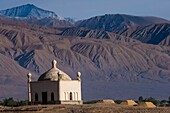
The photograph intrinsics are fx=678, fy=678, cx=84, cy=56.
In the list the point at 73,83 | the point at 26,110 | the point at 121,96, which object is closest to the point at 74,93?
the point at 73,83

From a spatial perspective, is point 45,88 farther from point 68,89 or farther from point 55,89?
point 68,89

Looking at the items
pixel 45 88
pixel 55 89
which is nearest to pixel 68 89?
pixel 55 89

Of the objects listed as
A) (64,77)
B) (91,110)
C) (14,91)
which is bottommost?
(91,110)

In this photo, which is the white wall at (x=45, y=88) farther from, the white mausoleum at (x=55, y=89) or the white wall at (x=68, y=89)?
the white wall at (x=68, y=89)

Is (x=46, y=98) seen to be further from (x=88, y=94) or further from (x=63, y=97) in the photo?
(x=88, y=94)

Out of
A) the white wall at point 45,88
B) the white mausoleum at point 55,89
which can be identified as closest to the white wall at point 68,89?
the white mausoleum at point 55,89

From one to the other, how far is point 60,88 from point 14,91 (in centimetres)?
15975

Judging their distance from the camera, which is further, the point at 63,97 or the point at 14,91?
the point at 14,91

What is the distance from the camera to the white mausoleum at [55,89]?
4028 centimetres

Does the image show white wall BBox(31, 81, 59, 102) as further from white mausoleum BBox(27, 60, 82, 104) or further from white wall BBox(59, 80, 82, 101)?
white wall BBox(59, 80, 82, 101)

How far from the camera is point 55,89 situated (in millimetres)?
40406

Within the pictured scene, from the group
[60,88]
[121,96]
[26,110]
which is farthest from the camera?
[121,96]

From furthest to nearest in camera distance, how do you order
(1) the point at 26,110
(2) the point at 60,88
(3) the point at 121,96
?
(3) the point at 121,96
(2) the point at 60,88
(1) the point at 26,110

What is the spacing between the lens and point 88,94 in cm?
19862
